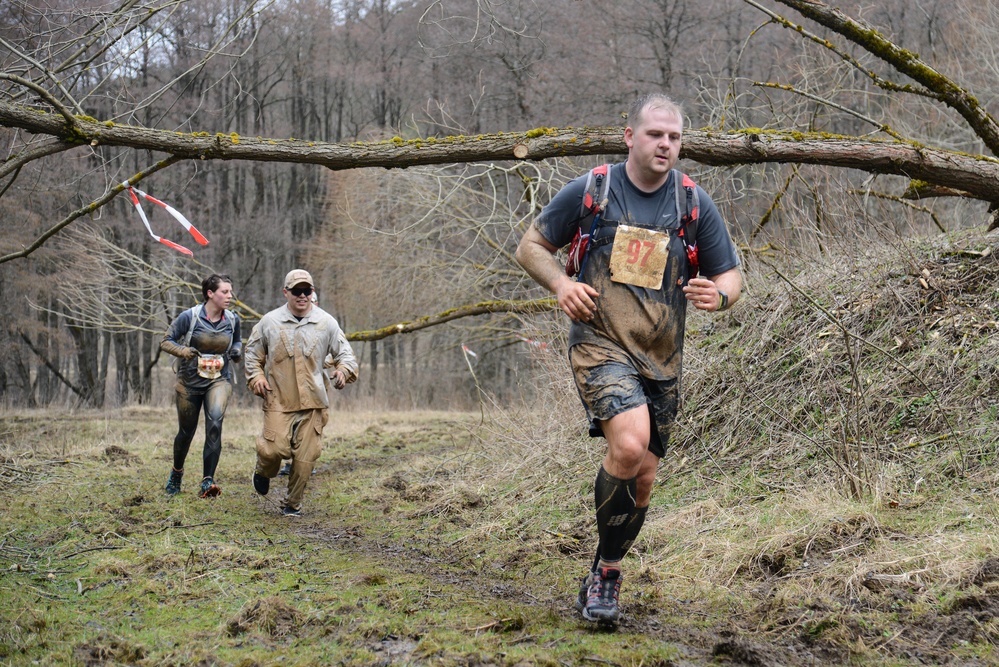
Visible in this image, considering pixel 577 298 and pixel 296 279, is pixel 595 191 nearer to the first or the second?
pixel 577 298

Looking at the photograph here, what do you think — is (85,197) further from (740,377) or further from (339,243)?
(740,377)

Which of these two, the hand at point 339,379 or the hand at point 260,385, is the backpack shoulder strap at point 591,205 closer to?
the hand at point 339,379

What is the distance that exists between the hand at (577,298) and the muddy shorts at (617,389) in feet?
0.59

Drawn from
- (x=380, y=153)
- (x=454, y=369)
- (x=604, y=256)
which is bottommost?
(x=454, y=369)

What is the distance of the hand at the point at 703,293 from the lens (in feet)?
13.7

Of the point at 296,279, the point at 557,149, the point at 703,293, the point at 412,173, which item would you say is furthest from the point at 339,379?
the point at 412,173

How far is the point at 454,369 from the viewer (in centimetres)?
2838

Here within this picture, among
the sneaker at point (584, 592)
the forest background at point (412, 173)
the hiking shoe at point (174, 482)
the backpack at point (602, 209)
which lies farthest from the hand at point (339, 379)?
the backpack at point (602, 209)

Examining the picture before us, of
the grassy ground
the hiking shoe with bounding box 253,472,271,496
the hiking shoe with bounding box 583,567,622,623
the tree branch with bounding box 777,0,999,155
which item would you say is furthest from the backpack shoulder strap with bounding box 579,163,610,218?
the hiking shoe with bounding box 253,472,271,496

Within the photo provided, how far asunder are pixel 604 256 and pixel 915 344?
4.18 meters

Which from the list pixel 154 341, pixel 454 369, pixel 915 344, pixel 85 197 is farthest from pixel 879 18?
pixel 154 341

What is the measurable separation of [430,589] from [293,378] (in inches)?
136

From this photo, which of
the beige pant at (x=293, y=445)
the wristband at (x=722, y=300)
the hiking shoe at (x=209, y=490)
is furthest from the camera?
the hiking shoe at (x=209, y=490)

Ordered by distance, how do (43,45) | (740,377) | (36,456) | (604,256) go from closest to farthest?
(604,256)
(43,45)
(740,377)
(36,456)
